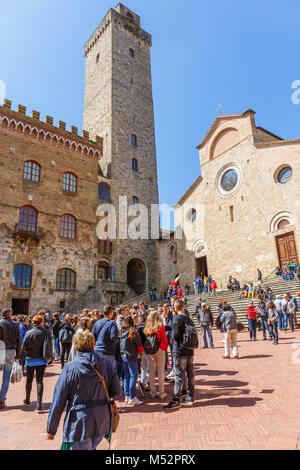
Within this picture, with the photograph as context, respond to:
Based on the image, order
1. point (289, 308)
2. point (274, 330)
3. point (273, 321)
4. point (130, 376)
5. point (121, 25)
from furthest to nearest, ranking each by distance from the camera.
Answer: point (121, 25), point (289, 308), point (273, 321), point (274, 330), point (130, 376)

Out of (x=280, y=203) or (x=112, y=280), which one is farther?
(x=112, y=280)

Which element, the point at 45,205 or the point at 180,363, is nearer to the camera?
the point at 180,363

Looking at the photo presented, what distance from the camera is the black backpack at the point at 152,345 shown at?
5805 millimetres

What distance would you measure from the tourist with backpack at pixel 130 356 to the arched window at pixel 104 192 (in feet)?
72.2

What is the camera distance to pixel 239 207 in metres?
24.4

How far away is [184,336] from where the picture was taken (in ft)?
17.7

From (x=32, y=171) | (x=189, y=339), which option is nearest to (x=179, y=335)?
(x=189, y=339)

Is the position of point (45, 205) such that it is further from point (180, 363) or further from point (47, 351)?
point (180, 363)

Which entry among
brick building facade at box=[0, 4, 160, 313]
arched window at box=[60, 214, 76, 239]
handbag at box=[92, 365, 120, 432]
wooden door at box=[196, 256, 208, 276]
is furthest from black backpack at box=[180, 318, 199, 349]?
wooden door at box=[196, 256, 208, 276]

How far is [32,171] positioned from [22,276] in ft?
26.7
